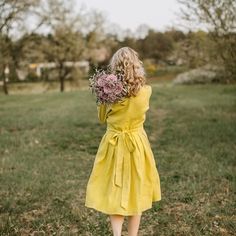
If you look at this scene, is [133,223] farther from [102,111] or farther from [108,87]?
[108,87]

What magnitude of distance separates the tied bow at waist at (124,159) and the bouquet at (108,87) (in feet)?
1.31

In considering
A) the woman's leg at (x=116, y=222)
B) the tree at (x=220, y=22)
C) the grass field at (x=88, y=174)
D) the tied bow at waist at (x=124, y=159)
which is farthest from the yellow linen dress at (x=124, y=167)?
the tree at (x=220, y=22)

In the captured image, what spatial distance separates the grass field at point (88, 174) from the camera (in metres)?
6.04

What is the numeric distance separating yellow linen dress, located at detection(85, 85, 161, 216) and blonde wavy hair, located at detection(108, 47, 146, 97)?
0.48 ft

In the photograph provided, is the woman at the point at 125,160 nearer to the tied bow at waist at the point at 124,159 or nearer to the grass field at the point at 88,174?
the tied bow at waist at the point at 124,159

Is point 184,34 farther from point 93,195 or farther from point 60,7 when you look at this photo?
point 60,7

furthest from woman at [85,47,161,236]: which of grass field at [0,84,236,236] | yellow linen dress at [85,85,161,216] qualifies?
grass field at [0,84,236,236]

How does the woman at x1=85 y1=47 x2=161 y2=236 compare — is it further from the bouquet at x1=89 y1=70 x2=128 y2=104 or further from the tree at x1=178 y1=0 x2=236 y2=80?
the tree at x1=178 y1=0 x2=236 y2=80

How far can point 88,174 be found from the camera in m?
8.75

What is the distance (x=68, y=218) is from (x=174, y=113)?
39.6 ft

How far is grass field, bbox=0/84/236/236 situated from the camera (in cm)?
604

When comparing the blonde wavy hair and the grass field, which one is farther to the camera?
Result: the grass field

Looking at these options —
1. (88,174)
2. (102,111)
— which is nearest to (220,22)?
(88,174)

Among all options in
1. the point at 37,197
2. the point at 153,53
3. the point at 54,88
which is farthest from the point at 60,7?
the point at 37,197
